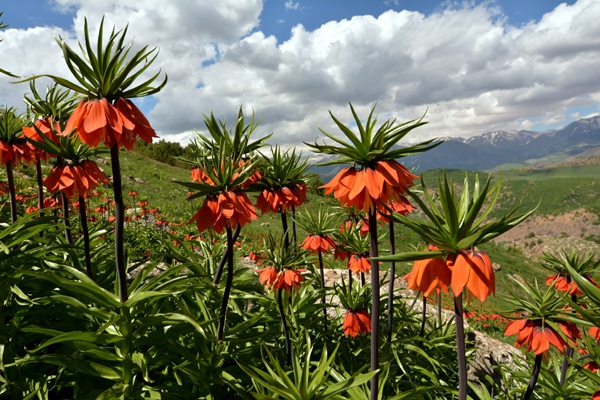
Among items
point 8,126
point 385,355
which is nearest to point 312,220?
point 385,355

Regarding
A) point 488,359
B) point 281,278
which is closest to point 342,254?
point 281,278

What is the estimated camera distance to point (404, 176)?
6.59 ft

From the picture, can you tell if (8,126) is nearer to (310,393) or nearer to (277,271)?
(277,271)

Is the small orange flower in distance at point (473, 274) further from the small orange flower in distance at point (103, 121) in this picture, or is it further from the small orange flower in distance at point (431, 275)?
the small orange flower in distance at point (103, 121)

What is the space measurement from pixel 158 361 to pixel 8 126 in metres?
2.75

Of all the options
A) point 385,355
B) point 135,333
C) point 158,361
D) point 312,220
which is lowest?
point 385,355

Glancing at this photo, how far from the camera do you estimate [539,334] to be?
7.66ft

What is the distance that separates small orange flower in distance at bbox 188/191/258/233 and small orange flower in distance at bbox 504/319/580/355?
2.09 metres

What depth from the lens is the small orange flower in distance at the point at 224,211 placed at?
7.16ft

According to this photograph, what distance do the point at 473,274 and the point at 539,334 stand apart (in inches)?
56.4

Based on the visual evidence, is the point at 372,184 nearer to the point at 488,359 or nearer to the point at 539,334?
the point at 539,334

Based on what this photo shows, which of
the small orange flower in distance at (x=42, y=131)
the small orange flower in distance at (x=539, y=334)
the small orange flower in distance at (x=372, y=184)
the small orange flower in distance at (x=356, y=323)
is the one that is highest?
the small orange flower in distance at (x=42, y=131)

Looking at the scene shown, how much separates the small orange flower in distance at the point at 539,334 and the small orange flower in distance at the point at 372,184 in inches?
56.6

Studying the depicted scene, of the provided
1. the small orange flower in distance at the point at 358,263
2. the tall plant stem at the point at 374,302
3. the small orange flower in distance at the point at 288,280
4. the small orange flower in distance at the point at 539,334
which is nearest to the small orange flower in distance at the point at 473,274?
the tall plant stem at the point at 374,302
